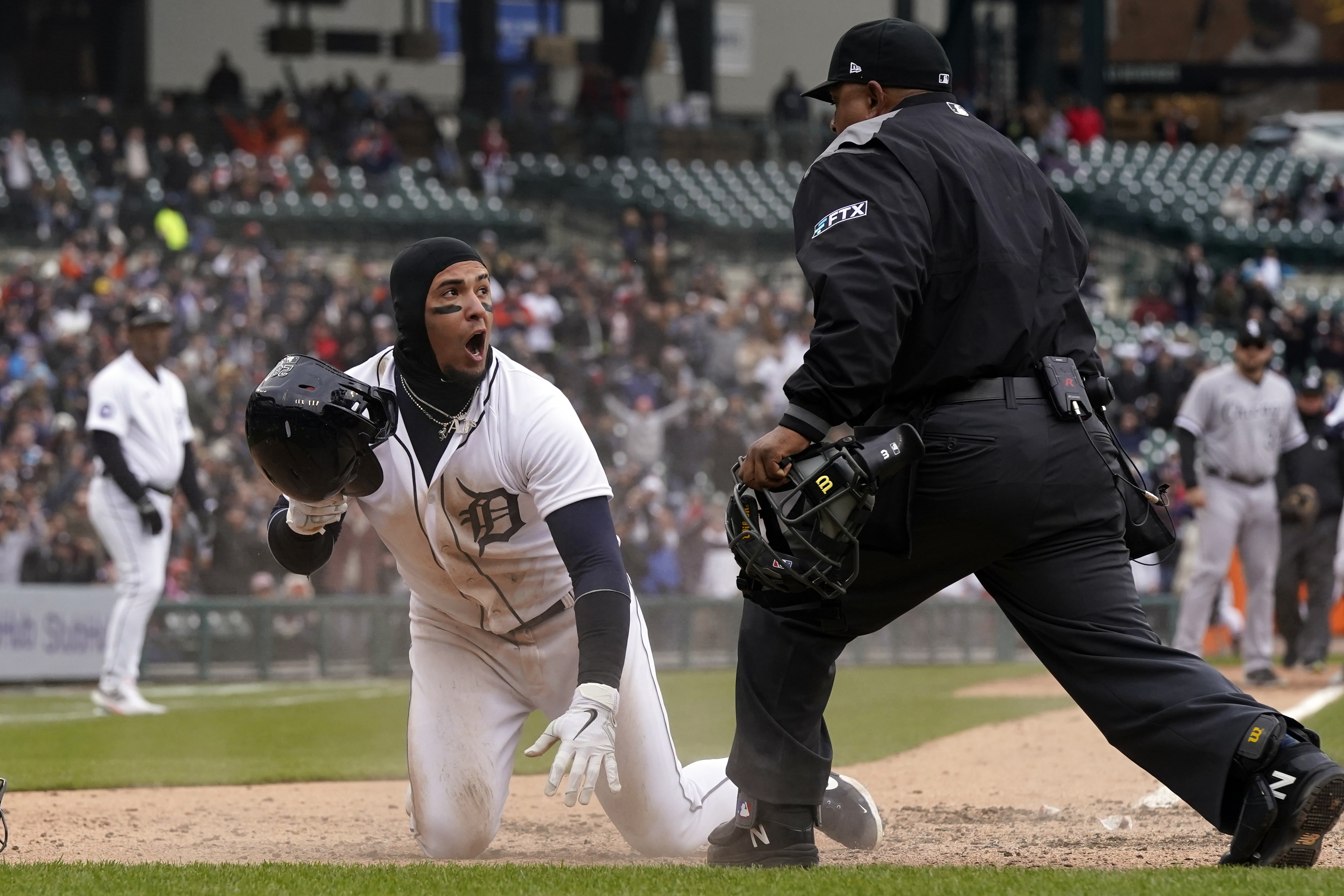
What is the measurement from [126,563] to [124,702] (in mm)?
863

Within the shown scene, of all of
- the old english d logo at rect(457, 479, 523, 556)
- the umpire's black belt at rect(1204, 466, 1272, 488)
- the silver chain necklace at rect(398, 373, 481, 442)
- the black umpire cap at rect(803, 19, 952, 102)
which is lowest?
the umpire's black belt at rect(1204, 466, 1272, 488)

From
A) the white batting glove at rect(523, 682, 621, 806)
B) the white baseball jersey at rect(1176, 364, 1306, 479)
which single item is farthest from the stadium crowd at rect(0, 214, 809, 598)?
the white batting glove at rect(523, 682, 621, 806)

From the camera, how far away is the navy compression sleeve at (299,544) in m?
4.64

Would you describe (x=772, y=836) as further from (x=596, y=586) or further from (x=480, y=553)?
(x=480, y=553)

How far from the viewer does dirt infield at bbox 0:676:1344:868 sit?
4.86 meters

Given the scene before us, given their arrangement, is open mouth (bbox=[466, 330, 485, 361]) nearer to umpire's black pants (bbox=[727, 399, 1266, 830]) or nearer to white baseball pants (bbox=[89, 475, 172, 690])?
umpire's black pants (bbox=[727, 399, 1266, 830])

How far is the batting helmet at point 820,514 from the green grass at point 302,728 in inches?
143

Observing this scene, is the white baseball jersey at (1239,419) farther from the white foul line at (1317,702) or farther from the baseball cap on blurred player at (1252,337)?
the white foul line at (1317,702)

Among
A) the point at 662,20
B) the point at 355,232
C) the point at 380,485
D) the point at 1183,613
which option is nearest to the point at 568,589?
the point at 380,485

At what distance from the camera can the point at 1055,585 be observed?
4.15m

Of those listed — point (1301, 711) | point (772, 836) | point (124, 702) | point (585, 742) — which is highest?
point (585, 742)

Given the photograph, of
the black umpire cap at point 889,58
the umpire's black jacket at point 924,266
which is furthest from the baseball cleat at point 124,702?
the black umpire cap at point 889,58

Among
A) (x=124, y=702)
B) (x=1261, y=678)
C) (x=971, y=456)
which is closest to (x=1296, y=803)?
(x=971, y=456)

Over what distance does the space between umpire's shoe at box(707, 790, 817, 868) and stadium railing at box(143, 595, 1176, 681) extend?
7230 millimetres
